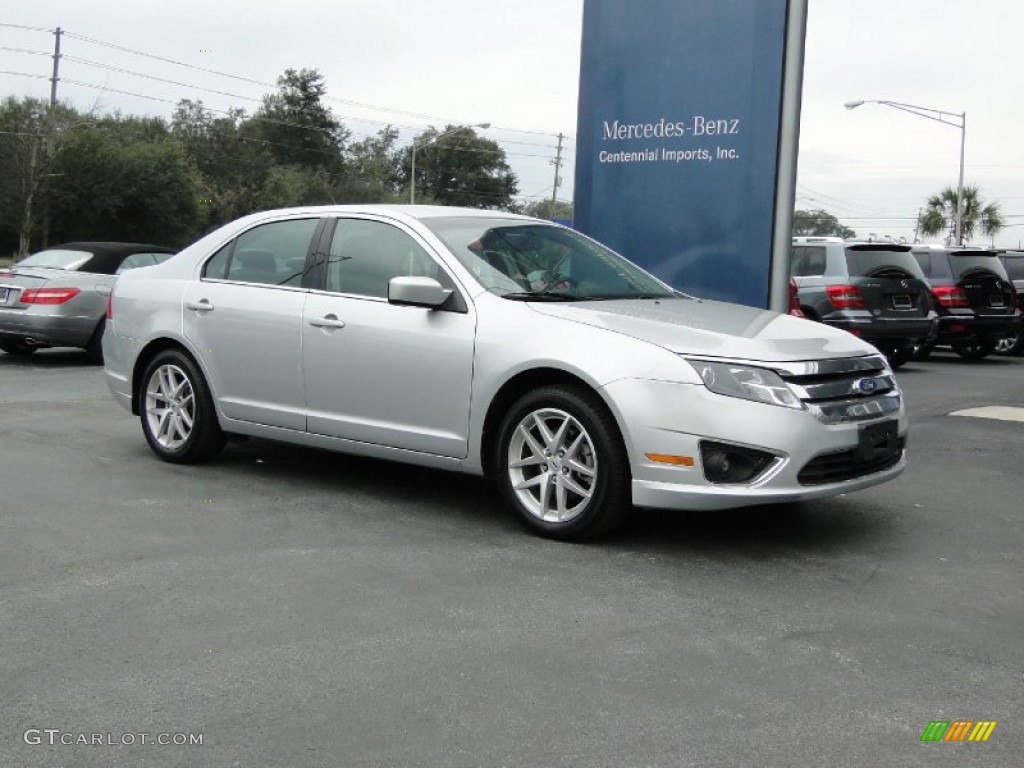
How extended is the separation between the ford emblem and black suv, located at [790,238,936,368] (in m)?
9.32

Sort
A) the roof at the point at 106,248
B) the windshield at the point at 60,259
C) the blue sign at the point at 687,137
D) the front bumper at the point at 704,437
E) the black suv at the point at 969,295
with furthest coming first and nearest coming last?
1. the black suv at the point at 969,295
2. the roof at the point at 106,248
3. the windshield at the point at 60,259
4. the blue sign at the point at 687,137
5. the front bumper at the point at 704,437

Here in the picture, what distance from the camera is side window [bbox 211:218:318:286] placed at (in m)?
6.68

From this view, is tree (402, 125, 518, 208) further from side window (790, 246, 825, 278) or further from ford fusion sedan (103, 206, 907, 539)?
ford fusion sedan (103, 206, 907, 539)

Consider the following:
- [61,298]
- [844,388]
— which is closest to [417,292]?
[844,388]

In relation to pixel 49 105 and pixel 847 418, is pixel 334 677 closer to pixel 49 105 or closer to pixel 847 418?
pixel 847 418

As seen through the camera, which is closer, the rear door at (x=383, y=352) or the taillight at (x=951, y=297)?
the rear door at (x=383, y=352)

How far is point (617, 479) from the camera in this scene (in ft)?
17.1

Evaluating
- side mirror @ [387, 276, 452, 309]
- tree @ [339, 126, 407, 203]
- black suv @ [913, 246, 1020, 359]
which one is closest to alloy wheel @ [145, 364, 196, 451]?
side mirror @ [387, 276, 452, 309]

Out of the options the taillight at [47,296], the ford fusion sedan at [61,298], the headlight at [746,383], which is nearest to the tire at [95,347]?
the ford fusion sedan at [61,298]

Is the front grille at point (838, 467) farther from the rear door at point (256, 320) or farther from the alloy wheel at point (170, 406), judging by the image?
the alloy wheel at point (170, 406)

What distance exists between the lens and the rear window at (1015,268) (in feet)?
63.3

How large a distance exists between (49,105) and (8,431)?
4684 centimetres

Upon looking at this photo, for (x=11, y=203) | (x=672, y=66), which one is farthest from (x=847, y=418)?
(x=11, y=203)

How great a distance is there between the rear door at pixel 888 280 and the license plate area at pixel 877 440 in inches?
381
